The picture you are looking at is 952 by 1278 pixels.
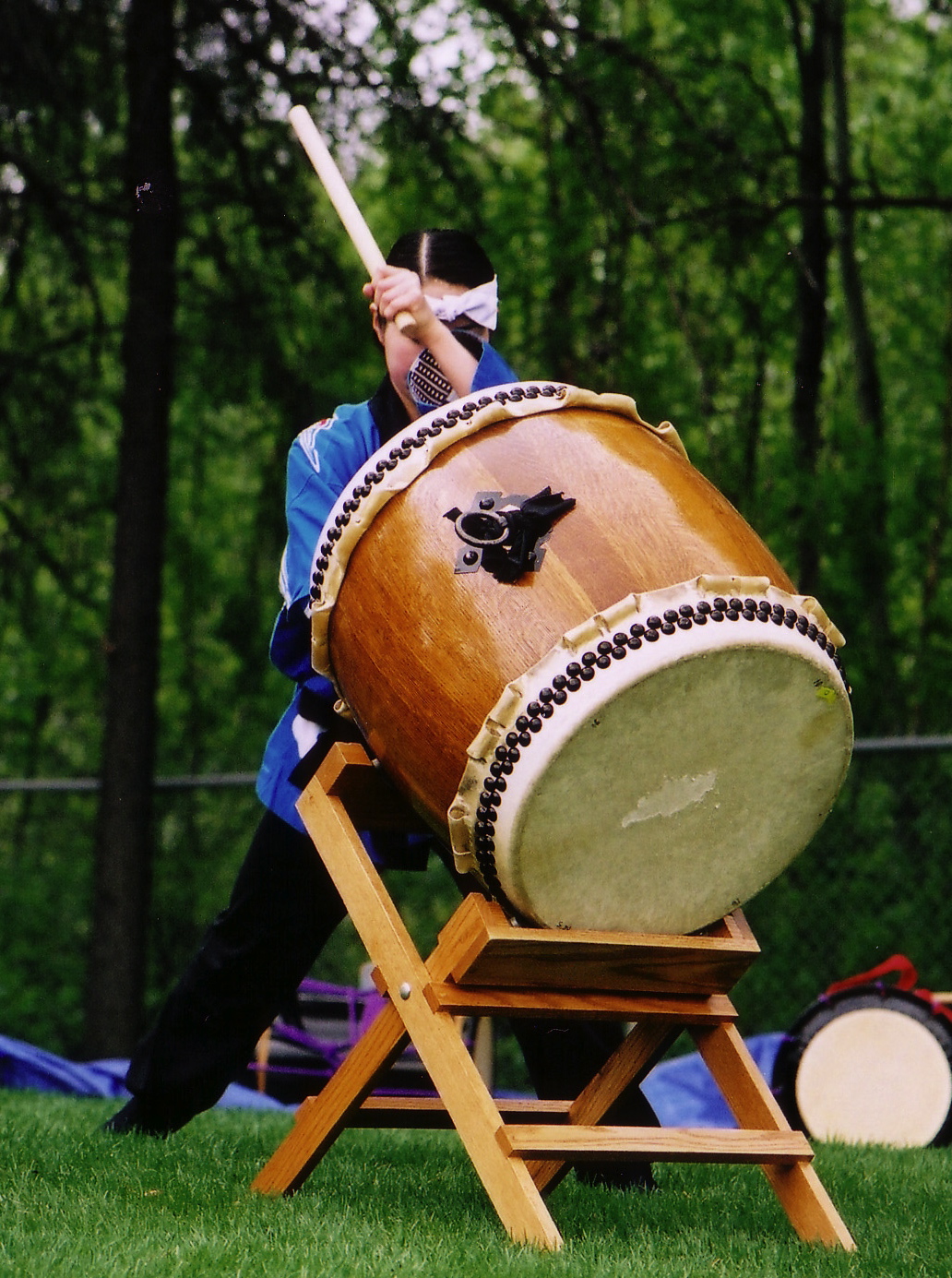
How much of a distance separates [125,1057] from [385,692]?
12.6 ft

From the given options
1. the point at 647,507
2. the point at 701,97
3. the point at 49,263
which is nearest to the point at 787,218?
the point at 701,97

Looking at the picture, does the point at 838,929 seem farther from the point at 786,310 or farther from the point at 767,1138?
the point at 786,310

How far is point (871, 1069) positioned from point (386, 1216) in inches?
75.7

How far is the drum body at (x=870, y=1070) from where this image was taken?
148 inches

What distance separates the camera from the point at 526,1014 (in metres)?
2.22

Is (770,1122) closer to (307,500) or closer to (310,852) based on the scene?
(310,852)

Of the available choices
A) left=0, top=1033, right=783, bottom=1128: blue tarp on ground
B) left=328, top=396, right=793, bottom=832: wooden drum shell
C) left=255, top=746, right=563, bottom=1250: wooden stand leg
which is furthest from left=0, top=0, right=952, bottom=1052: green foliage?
left=255, top=746, right=563, bottom=1250: wooden stand leg

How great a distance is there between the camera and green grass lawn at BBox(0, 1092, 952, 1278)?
6.25ft

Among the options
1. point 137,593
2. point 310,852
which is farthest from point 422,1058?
point 137,593

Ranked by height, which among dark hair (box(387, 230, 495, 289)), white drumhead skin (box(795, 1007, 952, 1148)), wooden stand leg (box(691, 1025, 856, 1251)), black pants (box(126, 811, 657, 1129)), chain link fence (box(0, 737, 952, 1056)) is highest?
dark hair (box(387, 230, 495, 289))

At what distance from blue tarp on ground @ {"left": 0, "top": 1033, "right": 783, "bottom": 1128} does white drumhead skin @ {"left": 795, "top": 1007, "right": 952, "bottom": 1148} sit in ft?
2.81

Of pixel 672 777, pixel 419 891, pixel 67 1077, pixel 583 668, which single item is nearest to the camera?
pixel 583 668

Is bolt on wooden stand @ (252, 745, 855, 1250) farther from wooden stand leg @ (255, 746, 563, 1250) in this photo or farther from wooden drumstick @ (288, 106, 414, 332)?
wooden drumstick @ (288, 106, 414, 332)

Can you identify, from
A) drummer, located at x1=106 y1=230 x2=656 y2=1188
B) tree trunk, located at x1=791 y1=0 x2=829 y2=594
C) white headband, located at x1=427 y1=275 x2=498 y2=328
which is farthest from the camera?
tree trunk, located at x1=791 y1=0 x2=829 y2=594
